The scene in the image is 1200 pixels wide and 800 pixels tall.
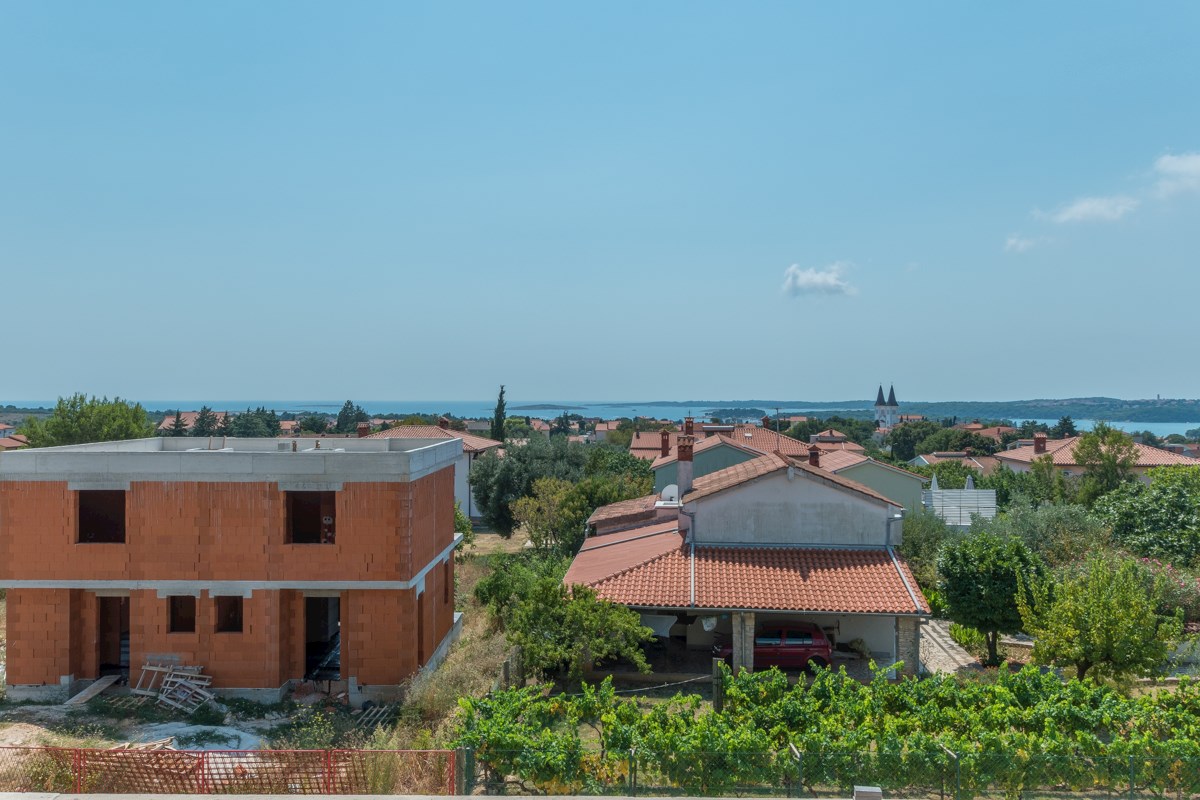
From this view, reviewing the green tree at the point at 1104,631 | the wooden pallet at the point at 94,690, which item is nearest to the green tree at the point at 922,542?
the green tree at the point at 1104,631

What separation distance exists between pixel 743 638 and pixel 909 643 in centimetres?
445

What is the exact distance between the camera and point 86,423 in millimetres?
54156

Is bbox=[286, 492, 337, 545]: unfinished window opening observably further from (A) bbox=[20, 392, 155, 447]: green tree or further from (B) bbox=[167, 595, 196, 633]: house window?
(A) bbox=[20, 392, 155, 447]: green tree

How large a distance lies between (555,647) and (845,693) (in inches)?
269

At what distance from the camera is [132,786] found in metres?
12.7

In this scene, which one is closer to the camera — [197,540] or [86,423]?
[197,540]

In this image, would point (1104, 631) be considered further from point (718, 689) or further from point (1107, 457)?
point (1107, 457)

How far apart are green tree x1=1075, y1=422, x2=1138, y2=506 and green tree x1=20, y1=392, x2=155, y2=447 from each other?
62.2 meters

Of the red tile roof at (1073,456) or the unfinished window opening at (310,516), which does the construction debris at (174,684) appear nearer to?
the unfinished window opening at (310,516)

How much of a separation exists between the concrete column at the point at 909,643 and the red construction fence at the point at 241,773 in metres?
14.0

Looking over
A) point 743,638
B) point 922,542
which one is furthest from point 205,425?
point 743,638

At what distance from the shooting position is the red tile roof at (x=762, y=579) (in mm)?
21531

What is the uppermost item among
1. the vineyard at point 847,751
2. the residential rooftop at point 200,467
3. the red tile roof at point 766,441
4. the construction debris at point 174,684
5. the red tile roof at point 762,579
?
the residential rooftop at point 200,467

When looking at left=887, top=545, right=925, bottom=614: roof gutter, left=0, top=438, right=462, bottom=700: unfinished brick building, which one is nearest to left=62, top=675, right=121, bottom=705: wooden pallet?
left=0, top=438, right=462, bottom=700: unfinished brick building
